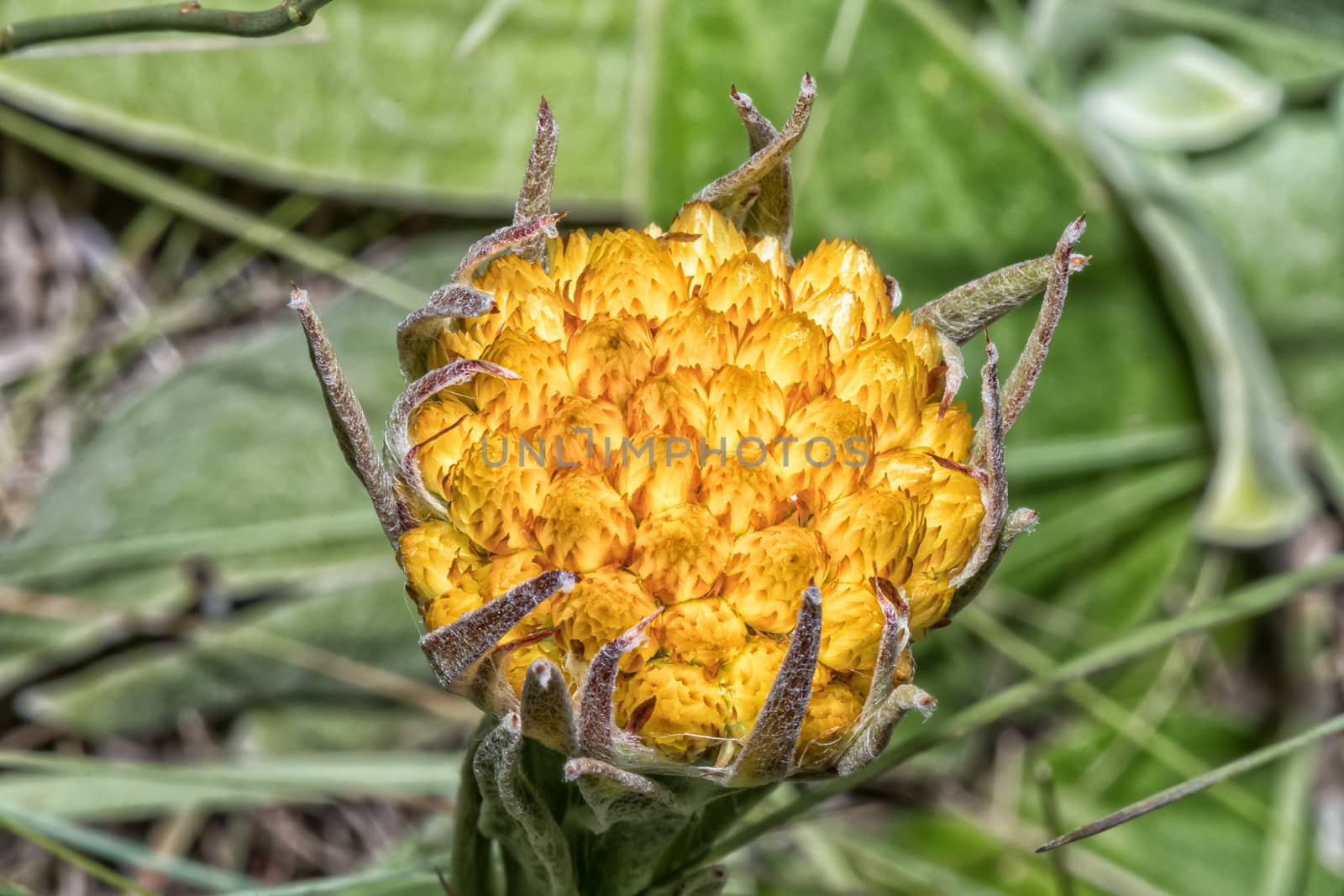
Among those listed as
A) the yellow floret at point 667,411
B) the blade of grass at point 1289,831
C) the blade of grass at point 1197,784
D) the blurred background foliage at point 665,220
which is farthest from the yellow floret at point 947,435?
the blade of grass at point 1289,831

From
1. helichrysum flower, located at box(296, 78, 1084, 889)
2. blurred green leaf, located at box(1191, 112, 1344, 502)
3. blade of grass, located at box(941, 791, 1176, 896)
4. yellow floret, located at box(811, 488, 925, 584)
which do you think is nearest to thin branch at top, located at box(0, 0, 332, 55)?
helichrysum flower, located at box(296, 78, 1084, 889)

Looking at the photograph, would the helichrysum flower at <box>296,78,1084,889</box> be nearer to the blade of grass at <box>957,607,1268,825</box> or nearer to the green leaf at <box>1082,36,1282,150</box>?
the blade of grass at <box>957,607,1268,825</box>

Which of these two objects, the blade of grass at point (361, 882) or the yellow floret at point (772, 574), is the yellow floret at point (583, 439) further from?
the blade of grass at point (361, 882)

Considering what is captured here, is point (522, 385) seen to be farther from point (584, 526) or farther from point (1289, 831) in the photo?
point (1289, 831)

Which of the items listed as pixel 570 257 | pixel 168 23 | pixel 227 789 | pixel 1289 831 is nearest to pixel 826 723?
pixel 570 257

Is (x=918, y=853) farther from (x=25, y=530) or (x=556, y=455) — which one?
(x=25, y=530)
